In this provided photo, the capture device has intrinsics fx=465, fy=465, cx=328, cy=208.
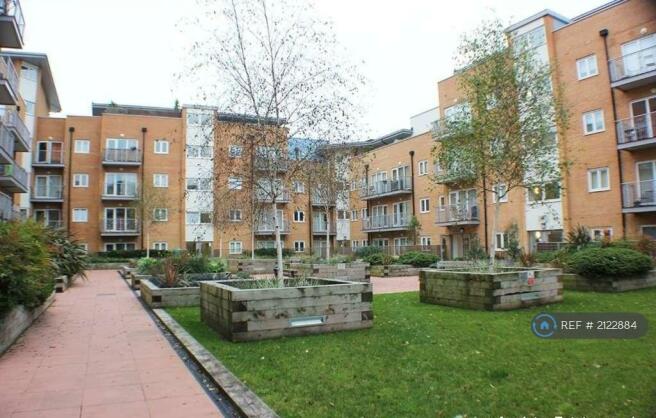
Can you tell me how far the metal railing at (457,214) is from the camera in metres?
Result: 30.4

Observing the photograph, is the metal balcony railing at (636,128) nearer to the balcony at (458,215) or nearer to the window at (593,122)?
the window at (593,122)

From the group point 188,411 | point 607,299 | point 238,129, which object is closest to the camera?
point 188,411

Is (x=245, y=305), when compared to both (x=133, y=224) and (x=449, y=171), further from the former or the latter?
(x=133, y=224)

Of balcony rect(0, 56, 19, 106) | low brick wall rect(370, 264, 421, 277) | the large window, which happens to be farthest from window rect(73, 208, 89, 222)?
low brick wall rect(370, 264, 421, 277)

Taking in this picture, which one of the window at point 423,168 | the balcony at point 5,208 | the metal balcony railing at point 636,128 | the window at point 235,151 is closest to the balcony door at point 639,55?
the metal balcony railing at point 636,128

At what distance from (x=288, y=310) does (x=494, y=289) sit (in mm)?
4449

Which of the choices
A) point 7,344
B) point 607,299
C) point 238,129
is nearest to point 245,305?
point 7,344

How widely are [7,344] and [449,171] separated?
11475 mm

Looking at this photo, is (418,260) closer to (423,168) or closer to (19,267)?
(423,168)

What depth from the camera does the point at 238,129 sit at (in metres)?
10.1

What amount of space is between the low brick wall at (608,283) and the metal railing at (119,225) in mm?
34197

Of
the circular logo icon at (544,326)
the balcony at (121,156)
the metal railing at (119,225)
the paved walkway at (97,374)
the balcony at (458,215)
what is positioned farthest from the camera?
the balcony at (121,156)

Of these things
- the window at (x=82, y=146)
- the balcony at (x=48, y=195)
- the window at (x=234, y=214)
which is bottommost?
the window at (x=234, y=214)

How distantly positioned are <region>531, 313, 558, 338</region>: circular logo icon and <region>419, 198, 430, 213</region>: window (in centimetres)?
2785
